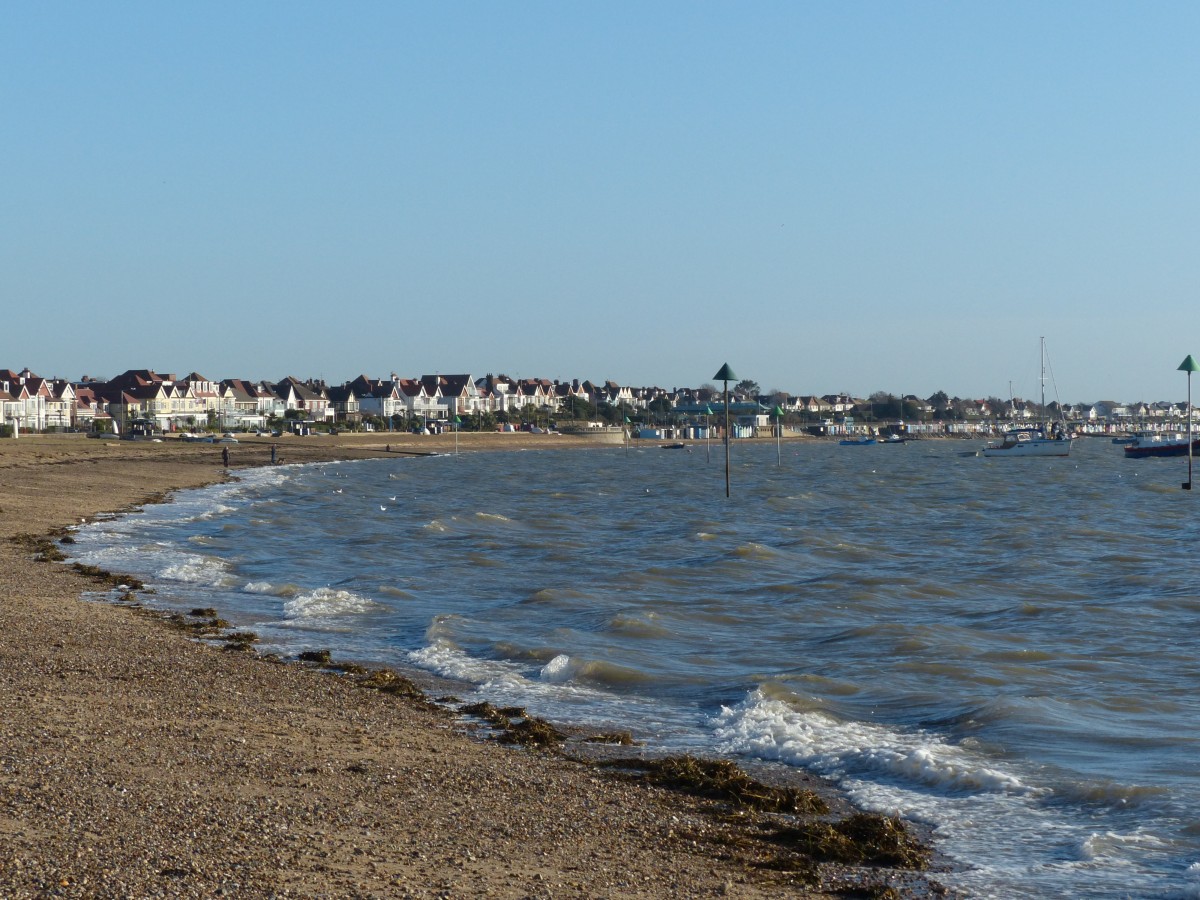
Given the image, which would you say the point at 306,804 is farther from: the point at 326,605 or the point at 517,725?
the point at 326,605

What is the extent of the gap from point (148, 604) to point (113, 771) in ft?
39.9

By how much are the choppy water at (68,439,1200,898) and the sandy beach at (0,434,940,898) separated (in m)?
1.57

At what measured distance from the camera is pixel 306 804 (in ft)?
28.9

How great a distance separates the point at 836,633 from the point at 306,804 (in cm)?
1249

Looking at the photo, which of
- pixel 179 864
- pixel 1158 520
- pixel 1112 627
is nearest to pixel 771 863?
pixel 179 864

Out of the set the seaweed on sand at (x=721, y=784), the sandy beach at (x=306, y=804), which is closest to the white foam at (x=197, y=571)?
the sandy beach at (x=306, y=804)

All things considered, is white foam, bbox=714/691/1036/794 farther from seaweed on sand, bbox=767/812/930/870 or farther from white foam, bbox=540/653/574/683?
white foam, bbox=540/653/574/683

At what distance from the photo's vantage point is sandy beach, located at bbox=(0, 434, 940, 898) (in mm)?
7188

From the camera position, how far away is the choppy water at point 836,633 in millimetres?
10523

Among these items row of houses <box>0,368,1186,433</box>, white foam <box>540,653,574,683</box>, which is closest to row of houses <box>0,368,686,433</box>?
row of houses <box>0,368,1186,433</box>

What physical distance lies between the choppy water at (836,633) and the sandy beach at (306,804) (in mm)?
1567

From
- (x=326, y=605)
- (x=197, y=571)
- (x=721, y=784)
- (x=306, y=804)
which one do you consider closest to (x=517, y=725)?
(x=721, y=784)

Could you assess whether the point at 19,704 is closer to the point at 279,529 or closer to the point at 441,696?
the point at 441,696

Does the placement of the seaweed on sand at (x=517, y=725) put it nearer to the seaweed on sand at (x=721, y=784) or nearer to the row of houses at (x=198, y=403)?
the seaweed on sand at (x=721, y=784)
